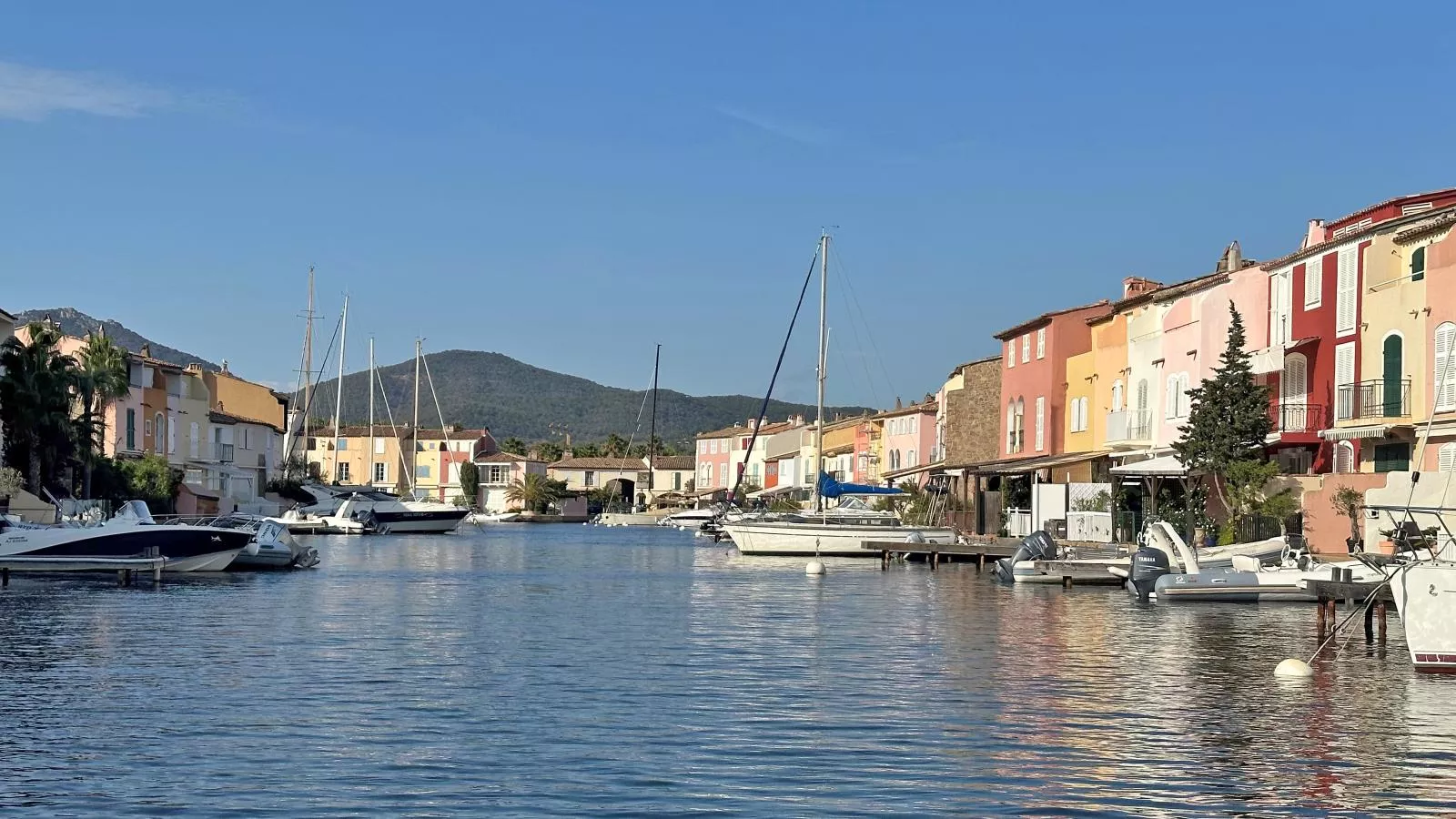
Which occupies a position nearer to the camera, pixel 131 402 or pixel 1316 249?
pixel 1316 249

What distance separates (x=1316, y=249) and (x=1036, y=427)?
24.5 m

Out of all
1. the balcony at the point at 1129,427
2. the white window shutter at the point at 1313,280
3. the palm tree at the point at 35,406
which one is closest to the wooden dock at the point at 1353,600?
the white window shutter at the point at 1313,280

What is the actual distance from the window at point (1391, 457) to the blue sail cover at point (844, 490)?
27.4 meters

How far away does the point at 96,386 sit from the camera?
70562 mm

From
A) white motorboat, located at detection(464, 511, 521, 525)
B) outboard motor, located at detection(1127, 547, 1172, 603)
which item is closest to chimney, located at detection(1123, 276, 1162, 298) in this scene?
outboard motor, located at detection(1127, 547, 1172, 603)

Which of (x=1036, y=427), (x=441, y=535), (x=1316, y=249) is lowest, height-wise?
(x=441, y=535)

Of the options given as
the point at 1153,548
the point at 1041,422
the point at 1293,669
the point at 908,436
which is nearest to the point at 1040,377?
the point at 1041,422

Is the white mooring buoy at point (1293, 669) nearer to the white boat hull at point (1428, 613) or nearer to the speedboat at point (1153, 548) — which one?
the white boat hull at point (1428, 613)

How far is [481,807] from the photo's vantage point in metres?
14.9

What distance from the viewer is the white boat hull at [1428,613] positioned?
77.5 ft

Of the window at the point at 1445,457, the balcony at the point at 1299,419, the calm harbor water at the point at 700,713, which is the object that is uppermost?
the balcony at the point at 1299,419

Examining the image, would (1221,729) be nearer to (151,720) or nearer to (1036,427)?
(151,720)

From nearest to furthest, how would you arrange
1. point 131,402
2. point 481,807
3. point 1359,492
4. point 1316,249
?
1. point 481,807
2. point 1359,492
3. point 1316,249
4. point 131,402

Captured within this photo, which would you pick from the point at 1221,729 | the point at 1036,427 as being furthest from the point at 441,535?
the point at 1221,729
